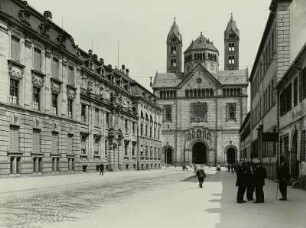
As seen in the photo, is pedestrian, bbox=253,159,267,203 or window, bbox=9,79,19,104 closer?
pedestrian, bbox=253,159,267,203

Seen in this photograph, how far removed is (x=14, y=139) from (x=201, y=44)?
8408cm

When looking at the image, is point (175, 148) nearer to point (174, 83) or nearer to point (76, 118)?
point (174, 83)

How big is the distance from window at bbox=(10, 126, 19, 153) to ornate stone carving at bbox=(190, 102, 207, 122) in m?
73.0

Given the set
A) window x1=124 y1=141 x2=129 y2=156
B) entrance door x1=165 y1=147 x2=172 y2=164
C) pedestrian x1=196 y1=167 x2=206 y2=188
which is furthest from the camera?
entrance door x1=165 y1=147 x2=172 y2=164

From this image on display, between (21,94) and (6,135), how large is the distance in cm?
361

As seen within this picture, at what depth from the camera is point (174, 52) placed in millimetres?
118125

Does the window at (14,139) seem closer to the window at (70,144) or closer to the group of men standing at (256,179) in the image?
the window at (70,144)

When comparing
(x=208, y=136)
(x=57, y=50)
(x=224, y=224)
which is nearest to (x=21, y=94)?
(x=57, y=50)

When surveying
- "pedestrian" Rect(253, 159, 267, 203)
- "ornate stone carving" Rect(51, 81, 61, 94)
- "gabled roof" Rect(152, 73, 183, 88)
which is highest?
"gabled roof" Rect(152, 73, 183, 88)

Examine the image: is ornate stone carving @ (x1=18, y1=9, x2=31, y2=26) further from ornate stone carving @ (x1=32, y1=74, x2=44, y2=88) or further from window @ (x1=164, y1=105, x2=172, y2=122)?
window @ (x1=164, y1=105, x2=172, y2=122)

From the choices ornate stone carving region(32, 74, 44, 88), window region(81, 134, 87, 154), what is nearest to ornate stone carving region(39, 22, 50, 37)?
ornate stone carving region(32, 74, 44, 88)

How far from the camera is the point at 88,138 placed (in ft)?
154

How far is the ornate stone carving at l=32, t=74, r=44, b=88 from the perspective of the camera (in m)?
33.7

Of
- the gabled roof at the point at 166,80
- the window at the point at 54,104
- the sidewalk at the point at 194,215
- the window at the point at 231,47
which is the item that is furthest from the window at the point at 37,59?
the window at the point at 231,47
